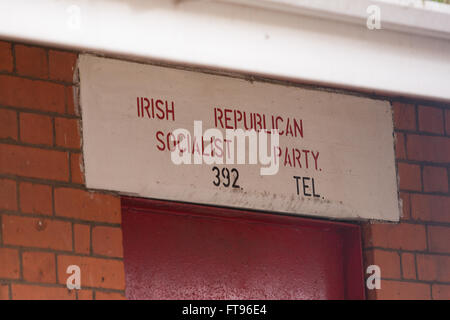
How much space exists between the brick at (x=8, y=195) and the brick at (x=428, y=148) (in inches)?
77.0

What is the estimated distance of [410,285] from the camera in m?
5.72

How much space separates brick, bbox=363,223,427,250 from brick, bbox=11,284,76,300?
149 centimetres

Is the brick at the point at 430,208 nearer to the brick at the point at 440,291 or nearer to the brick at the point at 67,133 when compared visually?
the brick at the point at 440,291

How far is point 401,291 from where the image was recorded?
5680mm

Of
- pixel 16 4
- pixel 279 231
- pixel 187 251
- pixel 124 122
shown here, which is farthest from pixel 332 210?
pixel 16 4

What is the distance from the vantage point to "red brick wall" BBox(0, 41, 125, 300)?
491 centimetres

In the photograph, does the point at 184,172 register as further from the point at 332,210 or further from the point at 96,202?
the point at 332,210

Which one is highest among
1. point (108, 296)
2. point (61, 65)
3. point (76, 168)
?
point (61, 65)

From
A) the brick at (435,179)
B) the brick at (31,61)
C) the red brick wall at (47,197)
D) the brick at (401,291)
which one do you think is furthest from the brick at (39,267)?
the brick at (435,179)

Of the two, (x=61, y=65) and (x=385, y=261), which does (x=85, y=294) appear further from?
(x=385, y=261)

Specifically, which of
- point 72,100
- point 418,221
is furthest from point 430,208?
point 72,100

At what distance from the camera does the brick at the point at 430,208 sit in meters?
5.84

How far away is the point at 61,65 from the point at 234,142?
832 mm

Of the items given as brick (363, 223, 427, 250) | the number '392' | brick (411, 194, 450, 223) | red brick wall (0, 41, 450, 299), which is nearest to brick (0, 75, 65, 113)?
red brick wall (0, 41, 450, 299)
